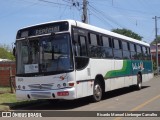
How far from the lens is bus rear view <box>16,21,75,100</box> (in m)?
14.1

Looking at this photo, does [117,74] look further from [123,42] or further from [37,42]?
[37,42]

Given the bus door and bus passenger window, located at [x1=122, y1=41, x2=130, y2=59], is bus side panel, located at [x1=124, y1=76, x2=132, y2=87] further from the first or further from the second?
the bus door

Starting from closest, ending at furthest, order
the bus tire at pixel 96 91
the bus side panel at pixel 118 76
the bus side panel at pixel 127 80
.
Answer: the bus tire at pixel 96 91 < the bus side panel at pixel 118 76 < the bus side panel at pixel 127 80

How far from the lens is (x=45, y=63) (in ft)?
47.4

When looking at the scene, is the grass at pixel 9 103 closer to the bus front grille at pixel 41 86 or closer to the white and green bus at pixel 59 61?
the white and green bus at pixel 59 61

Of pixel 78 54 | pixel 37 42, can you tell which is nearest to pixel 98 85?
pixel 78 54

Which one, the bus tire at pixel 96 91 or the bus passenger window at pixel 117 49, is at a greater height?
the bus passenger window at pixel 117 49

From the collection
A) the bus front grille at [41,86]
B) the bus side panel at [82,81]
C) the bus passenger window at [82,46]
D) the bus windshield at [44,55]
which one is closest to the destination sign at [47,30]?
the bus windshield at [44,55]

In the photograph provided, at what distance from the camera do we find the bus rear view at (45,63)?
14.1m

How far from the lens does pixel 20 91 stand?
1497cm

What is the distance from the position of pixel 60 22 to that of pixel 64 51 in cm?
121

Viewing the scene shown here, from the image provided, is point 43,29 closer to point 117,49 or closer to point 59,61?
A: point 59,61

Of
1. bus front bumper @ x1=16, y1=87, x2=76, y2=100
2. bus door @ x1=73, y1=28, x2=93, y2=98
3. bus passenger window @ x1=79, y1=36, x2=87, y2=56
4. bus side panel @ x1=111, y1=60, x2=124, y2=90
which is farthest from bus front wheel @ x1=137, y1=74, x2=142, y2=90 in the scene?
bus front bumper @ x1=16, y1=87, x2=76, y2=100

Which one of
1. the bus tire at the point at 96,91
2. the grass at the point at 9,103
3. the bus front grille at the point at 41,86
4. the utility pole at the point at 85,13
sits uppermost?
the utility pole at the point at 85,13
